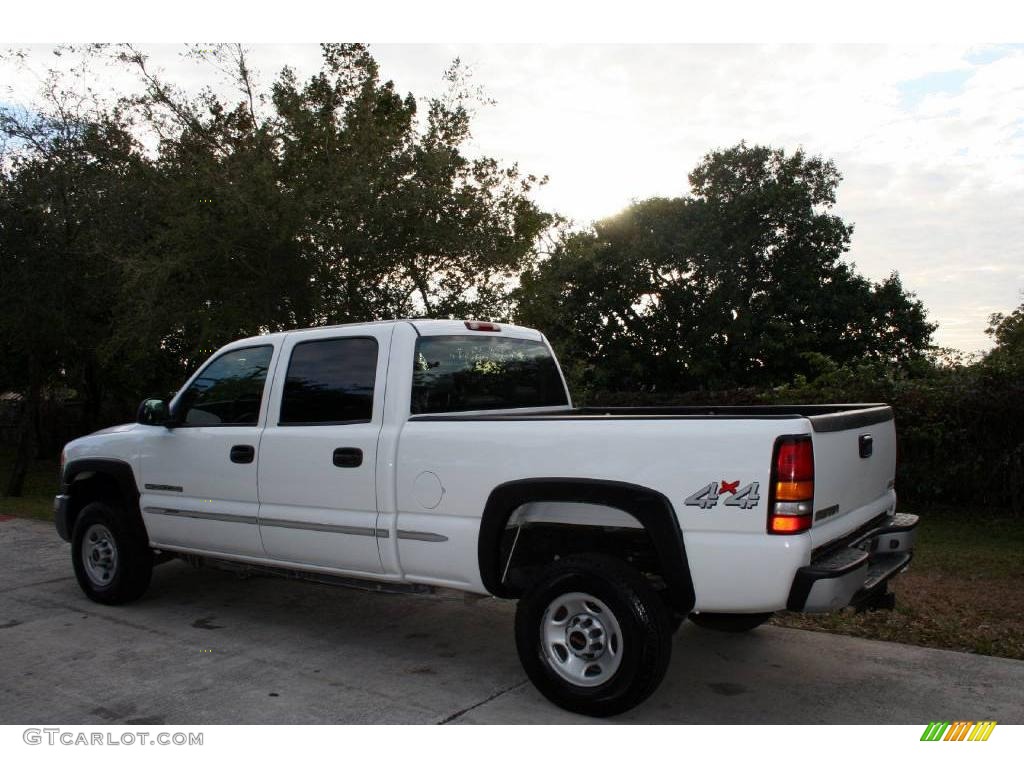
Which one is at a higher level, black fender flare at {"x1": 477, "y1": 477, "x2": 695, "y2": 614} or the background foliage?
the background foliage

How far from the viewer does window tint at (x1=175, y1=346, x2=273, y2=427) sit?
5.73m

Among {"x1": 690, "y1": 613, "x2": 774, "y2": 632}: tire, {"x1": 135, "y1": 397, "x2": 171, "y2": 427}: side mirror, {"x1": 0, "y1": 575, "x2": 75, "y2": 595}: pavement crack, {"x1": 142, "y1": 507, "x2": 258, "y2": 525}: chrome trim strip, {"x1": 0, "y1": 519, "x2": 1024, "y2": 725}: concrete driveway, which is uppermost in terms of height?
{"x1": 135, "y1": 397, "x2": 171, "y2": 427}: side mirror

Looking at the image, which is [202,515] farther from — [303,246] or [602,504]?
[303,246]

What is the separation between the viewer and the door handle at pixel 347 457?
4.97 metres

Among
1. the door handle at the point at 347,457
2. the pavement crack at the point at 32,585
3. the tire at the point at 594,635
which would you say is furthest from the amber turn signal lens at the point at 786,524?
the pavement crack at the point at 32,585

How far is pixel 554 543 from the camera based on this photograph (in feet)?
15.5

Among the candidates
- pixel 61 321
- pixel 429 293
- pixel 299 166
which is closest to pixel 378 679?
pixel 429 293

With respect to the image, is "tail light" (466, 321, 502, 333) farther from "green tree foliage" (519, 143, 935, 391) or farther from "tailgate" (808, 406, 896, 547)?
"green tree foliage" (519, 143, 935, 391)

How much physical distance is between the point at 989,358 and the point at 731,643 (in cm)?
702

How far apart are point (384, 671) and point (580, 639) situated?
1361mm

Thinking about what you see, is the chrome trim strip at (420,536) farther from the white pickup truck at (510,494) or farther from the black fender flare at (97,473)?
the black fender flare at (97,473)

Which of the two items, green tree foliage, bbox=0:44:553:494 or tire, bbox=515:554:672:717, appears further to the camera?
green tree foliage, bbox=0:44:553:494

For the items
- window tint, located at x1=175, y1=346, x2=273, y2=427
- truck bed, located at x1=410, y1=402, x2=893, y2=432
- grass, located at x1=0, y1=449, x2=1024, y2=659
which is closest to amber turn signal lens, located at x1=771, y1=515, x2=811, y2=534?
truck bed, located at x1=410, y1=402, x2=893, y2=432
